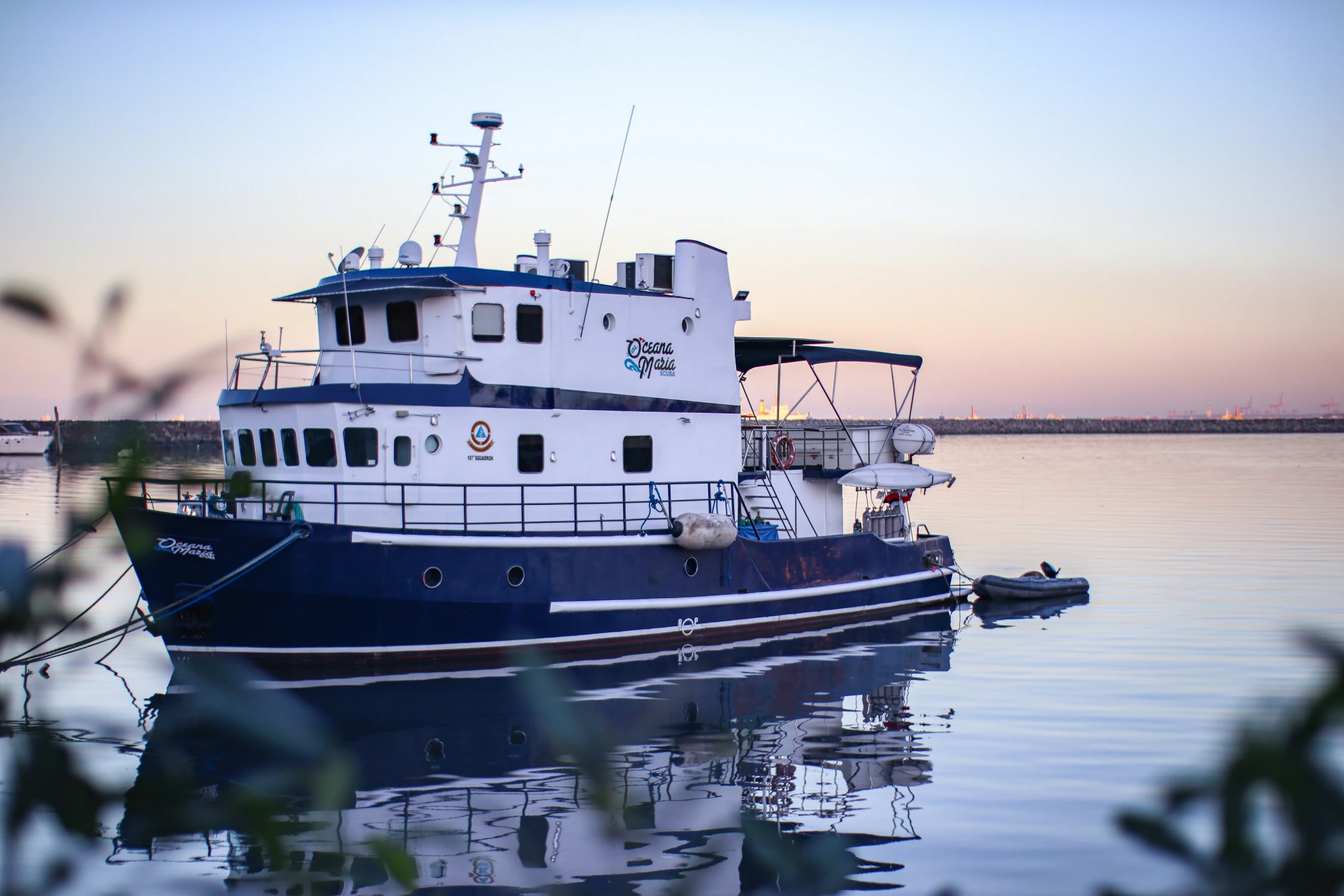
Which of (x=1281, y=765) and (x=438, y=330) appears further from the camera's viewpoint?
(x=438, y=330)

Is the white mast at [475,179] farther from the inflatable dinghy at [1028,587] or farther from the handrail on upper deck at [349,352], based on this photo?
the inflatable dinghy at [1028,587]

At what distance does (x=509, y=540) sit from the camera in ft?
47.4

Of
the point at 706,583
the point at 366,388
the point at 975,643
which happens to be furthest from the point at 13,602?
the point at 975,643

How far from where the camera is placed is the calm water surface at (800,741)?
7.74 meters

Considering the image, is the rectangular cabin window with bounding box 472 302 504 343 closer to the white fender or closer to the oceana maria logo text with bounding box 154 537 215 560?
the white fender

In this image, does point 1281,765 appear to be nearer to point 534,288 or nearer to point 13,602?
point 13,602

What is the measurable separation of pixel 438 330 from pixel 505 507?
2548 millimetres

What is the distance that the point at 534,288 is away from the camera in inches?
620

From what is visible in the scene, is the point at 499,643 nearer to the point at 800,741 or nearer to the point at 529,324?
the point at 529,324

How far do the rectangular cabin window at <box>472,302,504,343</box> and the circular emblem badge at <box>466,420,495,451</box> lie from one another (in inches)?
46.1

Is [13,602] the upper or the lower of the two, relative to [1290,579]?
upper

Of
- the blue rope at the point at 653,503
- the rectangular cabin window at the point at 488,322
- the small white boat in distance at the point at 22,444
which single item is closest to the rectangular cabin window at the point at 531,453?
the rectangular cabin window at the point at 488,322

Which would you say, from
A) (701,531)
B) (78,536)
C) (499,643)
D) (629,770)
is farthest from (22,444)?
(78,536)

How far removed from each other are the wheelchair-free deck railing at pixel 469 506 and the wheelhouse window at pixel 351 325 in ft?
7.74
